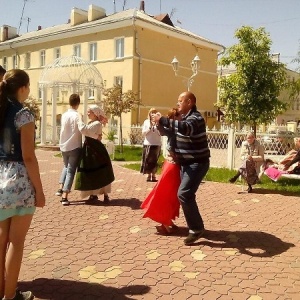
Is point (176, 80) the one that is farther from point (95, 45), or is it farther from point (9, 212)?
point (9, 212)

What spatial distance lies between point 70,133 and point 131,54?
21.4 metres

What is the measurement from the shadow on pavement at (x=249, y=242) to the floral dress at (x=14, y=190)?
2.56 m

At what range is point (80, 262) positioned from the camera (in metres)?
4.18

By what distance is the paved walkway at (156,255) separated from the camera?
3539 millimetres

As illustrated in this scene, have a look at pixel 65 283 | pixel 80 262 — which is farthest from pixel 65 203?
pixel 65 283

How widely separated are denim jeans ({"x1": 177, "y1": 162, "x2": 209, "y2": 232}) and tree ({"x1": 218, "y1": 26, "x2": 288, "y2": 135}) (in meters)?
13.6

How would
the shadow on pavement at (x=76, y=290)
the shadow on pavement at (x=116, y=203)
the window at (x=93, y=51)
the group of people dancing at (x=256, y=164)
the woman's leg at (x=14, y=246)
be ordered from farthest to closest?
the window at (x=93, y=51)
the group of people dancing at (x=256, y=164)
the shadow on pavement at (x=116, y=203)
the shadow on pavement at (x=76, y=290)
the woman's leg at (x=14, y=246)

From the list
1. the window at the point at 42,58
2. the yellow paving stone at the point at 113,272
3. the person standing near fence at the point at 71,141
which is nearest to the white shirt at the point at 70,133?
the person standing near fence at the point at 71,141

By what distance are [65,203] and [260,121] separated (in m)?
13.6

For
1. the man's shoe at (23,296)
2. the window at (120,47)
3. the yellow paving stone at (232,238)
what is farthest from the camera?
the window at (120,47)

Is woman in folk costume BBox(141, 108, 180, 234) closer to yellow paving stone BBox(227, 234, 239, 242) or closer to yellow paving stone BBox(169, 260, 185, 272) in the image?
yellow paving stone BBox(227, 234, 239, 242)

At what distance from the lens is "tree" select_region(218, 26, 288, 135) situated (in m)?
17.1

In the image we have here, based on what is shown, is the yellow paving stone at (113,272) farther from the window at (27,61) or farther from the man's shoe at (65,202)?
the window at (27,61)

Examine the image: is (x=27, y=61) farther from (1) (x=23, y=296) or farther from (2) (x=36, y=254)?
(1) (x=23, y=296)
